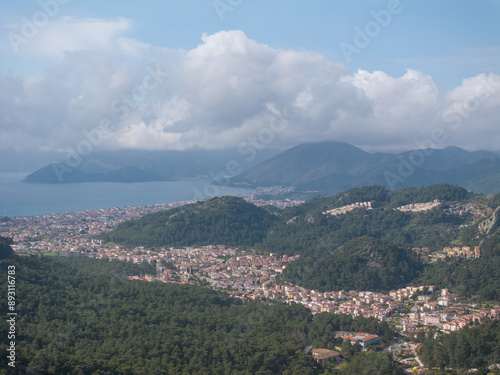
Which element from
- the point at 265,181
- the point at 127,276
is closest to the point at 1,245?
the point at 127,276

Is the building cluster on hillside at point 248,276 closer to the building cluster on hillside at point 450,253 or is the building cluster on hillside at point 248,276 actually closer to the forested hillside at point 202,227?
the building cluster on hillside at point 450,253

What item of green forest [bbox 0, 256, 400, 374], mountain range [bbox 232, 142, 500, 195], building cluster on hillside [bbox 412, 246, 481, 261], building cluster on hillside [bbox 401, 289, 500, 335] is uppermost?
mountain range [bbox 232, 142, 500, 195]

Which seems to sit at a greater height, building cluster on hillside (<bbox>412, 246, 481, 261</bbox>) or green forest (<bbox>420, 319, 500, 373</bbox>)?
building cluster on hillside (<bbox>412, 246, 481, 261</bbox>)

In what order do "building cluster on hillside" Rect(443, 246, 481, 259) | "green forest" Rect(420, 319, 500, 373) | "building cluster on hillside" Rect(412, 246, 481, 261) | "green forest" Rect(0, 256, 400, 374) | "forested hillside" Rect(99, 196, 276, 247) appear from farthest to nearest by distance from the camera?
"forested hillside" Rect(99, 196, 276, 247)
"building cluster on hillside" Rect(412, 246, 481, 261)
"building cluster on hillside" Rect(443, 246, 481, 259)
"green forest" Rect(420, 319, 500, 373)
"green forest" Rect(0, 256, 400, 374)

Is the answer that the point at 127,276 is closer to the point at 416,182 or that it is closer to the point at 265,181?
the point at 416,182

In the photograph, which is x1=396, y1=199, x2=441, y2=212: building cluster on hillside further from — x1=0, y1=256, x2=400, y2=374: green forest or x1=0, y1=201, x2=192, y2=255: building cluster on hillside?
x1=0, y1=201, x2=192, y2=255: building cluster on hillside

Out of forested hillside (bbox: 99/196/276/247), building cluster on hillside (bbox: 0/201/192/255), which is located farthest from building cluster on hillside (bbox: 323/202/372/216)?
building cluster on hillside (bbox: 0/201/192/255)

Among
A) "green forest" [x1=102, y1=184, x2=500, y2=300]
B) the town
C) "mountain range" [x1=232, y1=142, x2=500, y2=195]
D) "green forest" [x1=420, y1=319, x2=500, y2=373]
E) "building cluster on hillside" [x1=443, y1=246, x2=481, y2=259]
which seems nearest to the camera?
"green forest" [x1=420, y1=319, x2=500, y2=373]
